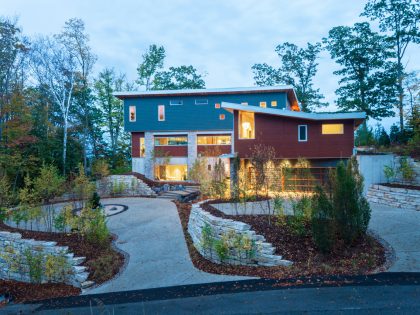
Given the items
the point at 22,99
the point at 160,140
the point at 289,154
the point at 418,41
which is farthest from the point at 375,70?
the point at 22,99

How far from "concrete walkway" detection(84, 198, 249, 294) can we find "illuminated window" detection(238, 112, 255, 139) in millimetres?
6198

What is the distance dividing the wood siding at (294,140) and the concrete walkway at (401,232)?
16.4ft

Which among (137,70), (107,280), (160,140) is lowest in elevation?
(107,280)

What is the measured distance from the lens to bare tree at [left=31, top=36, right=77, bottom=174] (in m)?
20.9

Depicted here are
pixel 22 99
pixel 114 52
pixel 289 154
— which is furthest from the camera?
pixel 114 52

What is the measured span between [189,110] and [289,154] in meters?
9.95

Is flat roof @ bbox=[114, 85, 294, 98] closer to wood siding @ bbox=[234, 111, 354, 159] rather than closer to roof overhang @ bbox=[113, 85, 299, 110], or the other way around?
roof overhang @ bbox=[113, 85, 299, 110]

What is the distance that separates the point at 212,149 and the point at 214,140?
88cm

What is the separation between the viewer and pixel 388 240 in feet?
22.4

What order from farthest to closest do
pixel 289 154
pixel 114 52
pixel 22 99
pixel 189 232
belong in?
pixel 114 52 → pixel 22 99 → pixel 289 154 → pixel 189 232

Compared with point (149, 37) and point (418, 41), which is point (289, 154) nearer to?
point (418, 41)

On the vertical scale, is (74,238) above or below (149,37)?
below

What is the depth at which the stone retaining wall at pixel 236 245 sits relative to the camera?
20.7 feet

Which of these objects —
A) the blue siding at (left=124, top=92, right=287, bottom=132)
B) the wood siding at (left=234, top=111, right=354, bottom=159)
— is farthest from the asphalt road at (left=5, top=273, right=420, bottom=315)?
the blue siding at (left=124, top=92, right=287, bottom=132)
